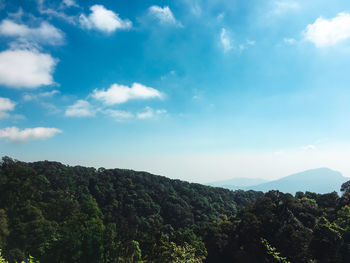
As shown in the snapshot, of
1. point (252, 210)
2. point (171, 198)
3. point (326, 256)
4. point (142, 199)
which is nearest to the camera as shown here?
point (326, 256)

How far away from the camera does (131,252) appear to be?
38781 mm

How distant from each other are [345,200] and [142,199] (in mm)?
66610

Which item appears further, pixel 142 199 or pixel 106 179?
pixel 106 179

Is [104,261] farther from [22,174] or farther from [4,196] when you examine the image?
[22,174]

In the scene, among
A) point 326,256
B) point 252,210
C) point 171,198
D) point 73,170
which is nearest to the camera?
point 326,256

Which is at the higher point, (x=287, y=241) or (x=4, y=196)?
(x=4, y=196)

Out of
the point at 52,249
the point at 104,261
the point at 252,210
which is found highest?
the point at 252,210

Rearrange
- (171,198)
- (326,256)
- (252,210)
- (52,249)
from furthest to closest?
(171,198) → (252,210) → (52,249) → (326,256)

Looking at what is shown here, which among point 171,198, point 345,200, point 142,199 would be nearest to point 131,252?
point 345,200

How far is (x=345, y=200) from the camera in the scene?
39.7m

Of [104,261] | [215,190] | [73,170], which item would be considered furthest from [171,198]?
[104,261]

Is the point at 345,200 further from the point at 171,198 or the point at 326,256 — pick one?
the point at 171,198

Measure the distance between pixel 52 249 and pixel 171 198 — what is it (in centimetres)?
6633

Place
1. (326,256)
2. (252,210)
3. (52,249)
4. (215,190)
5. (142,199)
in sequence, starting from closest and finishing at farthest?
(326,256) → (52,249) → (252,210) → (142,199) → (215,190)
